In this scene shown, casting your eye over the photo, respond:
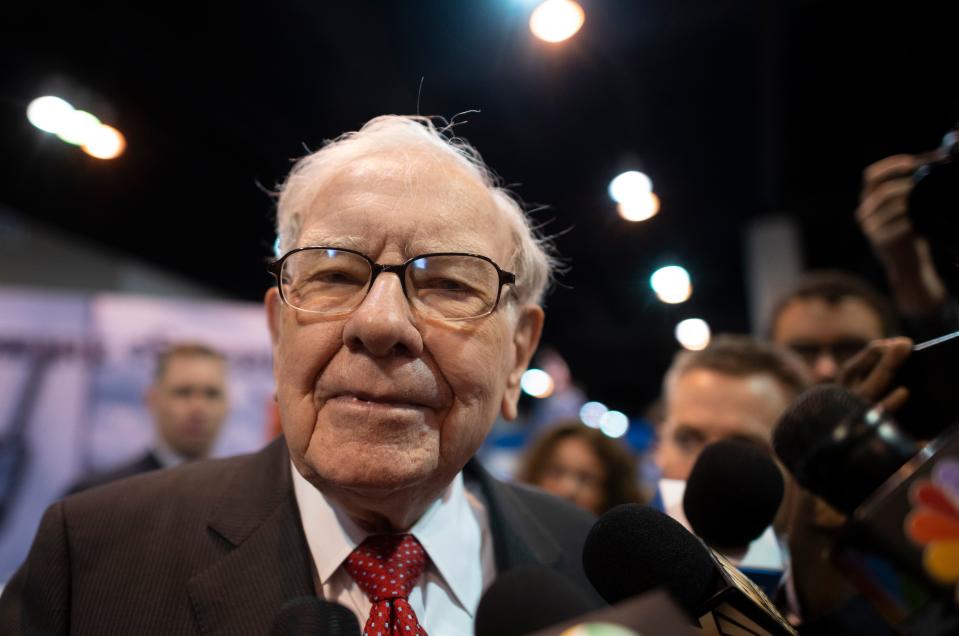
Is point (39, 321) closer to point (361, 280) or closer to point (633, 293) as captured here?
point (361, 280)

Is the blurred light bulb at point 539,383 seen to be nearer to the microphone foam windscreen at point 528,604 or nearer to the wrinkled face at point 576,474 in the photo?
Answer: the wrinkled face at point 576,474

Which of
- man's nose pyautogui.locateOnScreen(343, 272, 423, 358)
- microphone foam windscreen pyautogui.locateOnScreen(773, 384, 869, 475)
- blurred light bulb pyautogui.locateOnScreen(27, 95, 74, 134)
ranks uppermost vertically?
blurred light bulb pyautogui.locateOnScreen(27, 95, 74, 134)

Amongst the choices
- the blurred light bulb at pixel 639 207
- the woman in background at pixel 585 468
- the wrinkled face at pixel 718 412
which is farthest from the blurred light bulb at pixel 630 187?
the wrinkled face at pixel 718 412

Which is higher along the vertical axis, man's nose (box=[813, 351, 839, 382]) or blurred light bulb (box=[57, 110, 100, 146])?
blurred light bulb (box=[57, 110, 100, 146])

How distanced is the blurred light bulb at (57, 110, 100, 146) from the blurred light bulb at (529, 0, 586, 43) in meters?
2.14

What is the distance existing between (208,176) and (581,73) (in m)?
2.39

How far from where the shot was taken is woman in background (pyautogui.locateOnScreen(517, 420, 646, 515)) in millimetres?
3449

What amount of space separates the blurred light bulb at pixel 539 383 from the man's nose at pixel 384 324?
959 centimetres

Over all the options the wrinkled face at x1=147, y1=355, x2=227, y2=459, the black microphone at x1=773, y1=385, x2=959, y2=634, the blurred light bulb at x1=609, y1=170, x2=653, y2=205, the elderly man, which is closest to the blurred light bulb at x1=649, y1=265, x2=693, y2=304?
the blurred light bulb at x1=609, y1=170, x2=653, y2=205

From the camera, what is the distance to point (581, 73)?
3424mm

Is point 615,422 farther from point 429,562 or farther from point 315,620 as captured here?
point 315,620

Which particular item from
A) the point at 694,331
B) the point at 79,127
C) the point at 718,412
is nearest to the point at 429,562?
the point at 718,412

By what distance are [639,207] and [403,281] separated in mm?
3630

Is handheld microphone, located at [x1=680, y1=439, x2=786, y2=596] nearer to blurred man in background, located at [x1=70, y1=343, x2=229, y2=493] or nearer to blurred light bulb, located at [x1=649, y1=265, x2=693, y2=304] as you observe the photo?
blurred man in background, located at [x1=70, y1=343, x2=229, y2=493]
